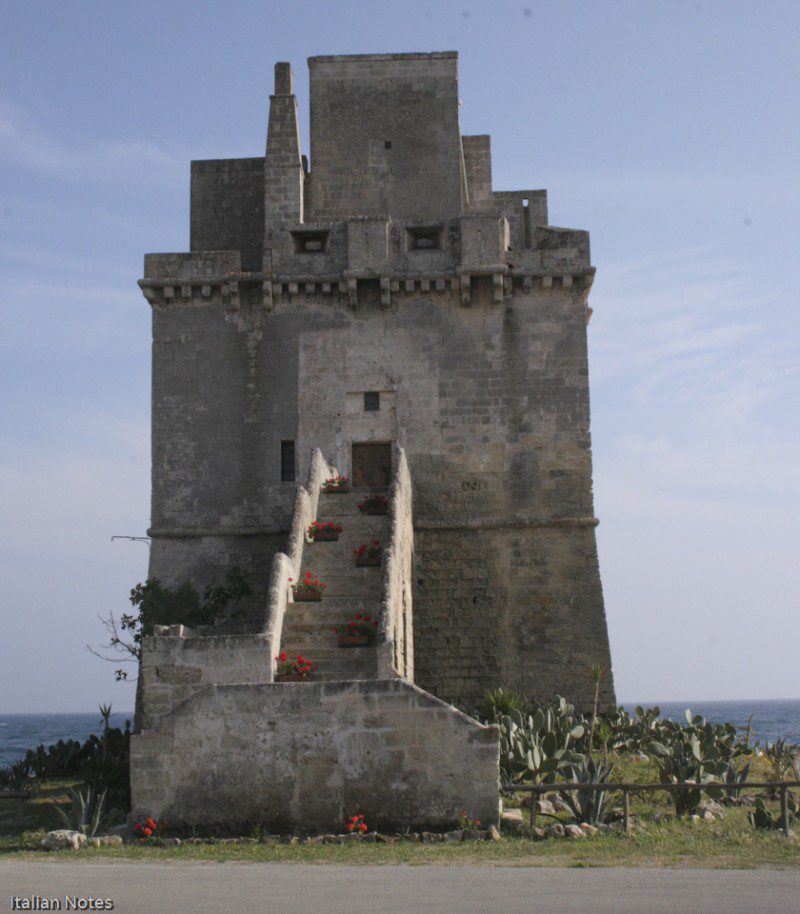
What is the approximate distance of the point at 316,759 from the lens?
14.4 m

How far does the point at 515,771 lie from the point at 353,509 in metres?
6.21

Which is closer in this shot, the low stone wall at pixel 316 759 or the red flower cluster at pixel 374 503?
the low stone wall at pixel 316 759

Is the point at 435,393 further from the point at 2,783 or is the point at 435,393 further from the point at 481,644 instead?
the point at 2,783

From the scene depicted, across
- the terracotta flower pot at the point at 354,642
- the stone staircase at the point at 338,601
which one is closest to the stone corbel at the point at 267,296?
the stone staircase at the point at 338,601

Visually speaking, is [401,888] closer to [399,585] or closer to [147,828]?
[147,828]

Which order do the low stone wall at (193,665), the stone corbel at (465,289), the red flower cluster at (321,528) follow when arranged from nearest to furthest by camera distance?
the low stone wall at (193,665) < the red flower cluster at (321,528) < the stone corbel at (465,289)

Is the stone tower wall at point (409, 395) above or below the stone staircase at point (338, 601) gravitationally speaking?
above

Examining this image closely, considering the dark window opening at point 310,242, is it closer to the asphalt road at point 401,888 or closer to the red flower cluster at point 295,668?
the red flower cluster at point 295,668

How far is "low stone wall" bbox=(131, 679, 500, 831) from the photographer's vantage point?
46.6ft

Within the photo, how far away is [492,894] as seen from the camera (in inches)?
402

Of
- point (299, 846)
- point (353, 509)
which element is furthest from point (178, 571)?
point (299, 846)

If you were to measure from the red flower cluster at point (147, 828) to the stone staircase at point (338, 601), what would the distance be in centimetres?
303

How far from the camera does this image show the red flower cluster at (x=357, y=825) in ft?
45.9

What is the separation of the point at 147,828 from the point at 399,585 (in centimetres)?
619
